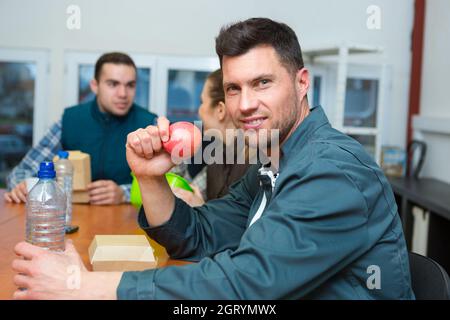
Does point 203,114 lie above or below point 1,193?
above

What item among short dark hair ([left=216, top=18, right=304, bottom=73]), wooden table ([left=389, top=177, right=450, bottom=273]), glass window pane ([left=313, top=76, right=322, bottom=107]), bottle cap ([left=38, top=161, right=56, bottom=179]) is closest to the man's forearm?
bottle cap ([left=38, top=161, right=56, bottom=179])

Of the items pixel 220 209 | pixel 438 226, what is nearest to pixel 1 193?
pixel 220 209

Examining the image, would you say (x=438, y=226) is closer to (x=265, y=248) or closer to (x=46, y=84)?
(x=265, y=248)

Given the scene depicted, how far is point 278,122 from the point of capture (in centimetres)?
109

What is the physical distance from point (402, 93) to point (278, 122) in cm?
265

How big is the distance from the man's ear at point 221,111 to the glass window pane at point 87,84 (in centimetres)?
143

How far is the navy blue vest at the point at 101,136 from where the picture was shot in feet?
7.95

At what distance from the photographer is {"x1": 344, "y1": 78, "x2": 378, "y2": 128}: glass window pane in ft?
11.3

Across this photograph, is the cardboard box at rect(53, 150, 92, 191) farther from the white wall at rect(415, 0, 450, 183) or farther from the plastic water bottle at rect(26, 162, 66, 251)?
the white wall at rect(415, 0, 450, 183)

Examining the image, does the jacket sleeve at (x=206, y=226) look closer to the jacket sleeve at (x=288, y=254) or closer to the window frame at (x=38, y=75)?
the jacket sleeve at (x=288, y=254)

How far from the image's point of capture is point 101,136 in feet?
8.11

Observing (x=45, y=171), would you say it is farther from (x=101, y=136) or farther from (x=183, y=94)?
(x=183, y=94)

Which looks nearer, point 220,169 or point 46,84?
point 220,169

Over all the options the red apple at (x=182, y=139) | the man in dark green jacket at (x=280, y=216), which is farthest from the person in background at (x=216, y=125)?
the red apple at (x=182, y=139)
